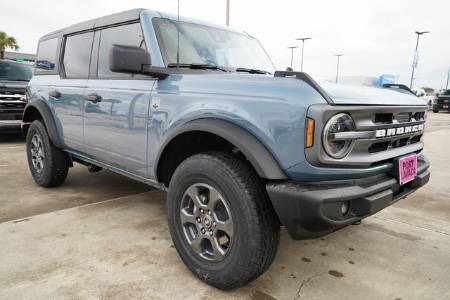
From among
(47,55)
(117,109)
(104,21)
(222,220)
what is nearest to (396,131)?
(222,220)

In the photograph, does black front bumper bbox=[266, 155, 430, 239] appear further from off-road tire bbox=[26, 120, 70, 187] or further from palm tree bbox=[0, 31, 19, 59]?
palm tree bbox=[0, 31, 19, 59]

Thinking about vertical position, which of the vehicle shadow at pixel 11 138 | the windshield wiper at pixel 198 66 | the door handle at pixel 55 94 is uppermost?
the windshield wiper at pixel 198 66

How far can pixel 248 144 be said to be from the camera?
78.0 inches

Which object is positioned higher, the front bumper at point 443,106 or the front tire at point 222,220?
the front tire at point 222,220

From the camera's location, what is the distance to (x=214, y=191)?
7.09 ft

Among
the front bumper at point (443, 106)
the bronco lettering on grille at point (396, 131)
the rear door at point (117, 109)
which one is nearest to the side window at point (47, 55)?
the rear door at point (117, 109)

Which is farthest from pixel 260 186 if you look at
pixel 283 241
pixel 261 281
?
pixel 283 241

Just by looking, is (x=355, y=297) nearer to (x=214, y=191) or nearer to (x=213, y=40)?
(x=214, y=191)

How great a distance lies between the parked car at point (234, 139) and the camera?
186 cm

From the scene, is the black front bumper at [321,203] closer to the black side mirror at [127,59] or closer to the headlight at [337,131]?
the headlight at [337,131]

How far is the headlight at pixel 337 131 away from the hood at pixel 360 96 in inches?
3.5

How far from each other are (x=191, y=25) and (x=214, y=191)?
A: 1556mm

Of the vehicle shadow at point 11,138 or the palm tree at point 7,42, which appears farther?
the palm tree at point 7,42

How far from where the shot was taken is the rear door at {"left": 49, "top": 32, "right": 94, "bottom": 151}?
11.4ft
